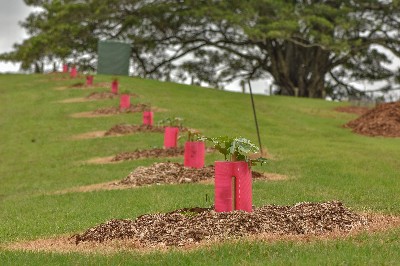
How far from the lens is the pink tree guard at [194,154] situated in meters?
17.0

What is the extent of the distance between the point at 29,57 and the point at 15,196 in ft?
129

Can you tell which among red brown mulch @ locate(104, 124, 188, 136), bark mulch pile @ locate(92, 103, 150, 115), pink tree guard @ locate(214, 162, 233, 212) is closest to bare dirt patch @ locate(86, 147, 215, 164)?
red brown mulch @ locate(104, 124, 188, 136)

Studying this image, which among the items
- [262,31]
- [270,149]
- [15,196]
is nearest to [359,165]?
[270,149]

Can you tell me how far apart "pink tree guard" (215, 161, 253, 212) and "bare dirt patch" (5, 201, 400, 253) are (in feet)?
0.93

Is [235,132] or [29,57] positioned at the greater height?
[29,57]

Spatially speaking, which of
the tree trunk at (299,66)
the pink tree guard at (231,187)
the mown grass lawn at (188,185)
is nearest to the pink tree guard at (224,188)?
the pink tree guard at (231,187)

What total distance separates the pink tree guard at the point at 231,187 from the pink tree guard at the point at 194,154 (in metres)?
6.51

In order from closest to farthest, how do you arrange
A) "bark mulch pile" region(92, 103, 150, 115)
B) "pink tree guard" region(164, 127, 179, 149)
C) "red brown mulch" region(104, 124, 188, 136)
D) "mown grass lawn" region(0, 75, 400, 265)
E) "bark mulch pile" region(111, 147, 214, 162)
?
1. "mown grass lawn" region(0, 75, 400, 265)
2. "bark mulch pile" region(111, 147, 214, 162)
3. "pink tree guard" region(164, 127, 179, 149)
4. "red brown mulch" region(104, 124, 188, 136)
5. "bark mulch pile" region(92, 103, 150, 115)

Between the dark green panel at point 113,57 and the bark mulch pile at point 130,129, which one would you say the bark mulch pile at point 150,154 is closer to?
the bark mulch pile at point 130,129

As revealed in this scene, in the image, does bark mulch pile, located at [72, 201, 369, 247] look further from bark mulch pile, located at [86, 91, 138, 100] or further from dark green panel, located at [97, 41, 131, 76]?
dark green panel, located at [97, 41, 131, 76]

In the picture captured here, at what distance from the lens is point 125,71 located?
5503cm

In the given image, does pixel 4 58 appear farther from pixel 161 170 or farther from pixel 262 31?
pixel 161 170

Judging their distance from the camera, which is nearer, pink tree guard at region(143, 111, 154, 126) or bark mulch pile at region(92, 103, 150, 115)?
pink tree guard at region(143, 111, 154, 126)

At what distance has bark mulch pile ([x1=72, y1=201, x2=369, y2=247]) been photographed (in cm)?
906
